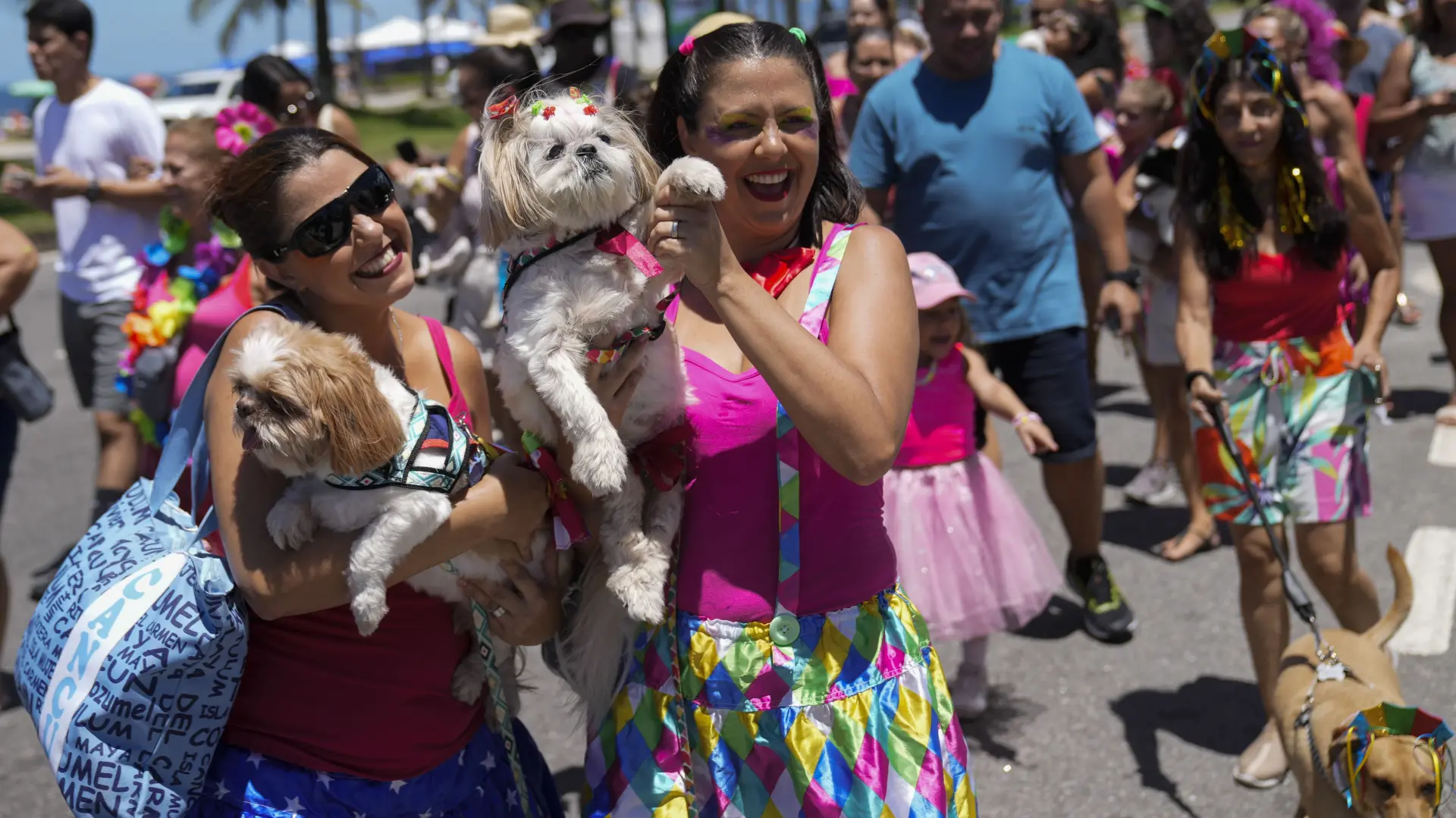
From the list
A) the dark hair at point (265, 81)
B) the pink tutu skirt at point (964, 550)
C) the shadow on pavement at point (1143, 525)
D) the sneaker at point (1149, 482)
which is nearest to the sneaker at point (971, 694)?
the pink tutu skirt at point (964, 550)

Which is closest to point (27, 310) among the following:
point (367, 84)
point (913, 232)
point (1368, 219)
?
point (913, 232)

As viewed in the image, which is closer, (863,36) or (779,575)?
(779,575)

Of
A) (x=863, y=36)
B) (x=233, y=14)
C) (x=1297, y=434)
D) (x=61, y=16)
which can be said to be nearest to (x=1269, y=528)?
(x=1297, y=434)

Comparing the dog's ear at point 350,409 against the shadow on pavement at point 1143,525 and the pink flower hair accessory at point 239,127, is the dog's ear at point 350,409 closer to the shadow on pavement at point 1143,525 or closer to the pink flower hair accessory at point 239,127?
the pink flower hair accessory at point 239,127

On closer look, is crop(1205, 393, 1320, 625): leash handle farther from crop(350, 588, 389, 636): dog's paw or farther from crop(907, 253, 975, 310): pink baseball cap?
crop(350, 588, 389, 636): dog's paw

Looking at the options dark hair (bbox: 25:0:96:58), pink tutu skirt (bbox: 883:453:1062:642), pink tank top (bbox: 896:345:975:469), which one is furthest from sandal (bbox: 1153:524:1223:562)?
dark hair (bbox: 25:0:96:58)

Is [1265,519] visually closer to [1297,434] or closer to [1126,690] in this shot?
[1297,434]

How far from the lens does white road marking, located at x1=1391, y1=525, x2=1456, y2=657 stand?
14.9ft

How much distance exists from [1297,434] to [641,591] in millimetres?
2277

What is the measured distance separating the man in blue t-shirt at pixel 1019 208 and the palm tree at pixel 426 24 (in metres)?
54.9

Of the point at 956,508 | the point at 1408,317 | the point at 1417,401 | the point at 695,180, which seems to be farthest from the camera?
the point at 1408,317

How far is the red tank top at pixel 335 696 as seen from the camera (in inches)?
88.7

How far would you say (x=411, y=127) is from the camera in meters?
39.6

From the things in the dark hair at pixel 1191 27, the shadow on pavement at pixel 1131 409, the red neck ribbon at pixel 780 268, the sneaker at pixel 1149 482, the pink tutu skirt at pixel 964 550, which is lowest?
the shadow on pavement at pixel 1131 409
